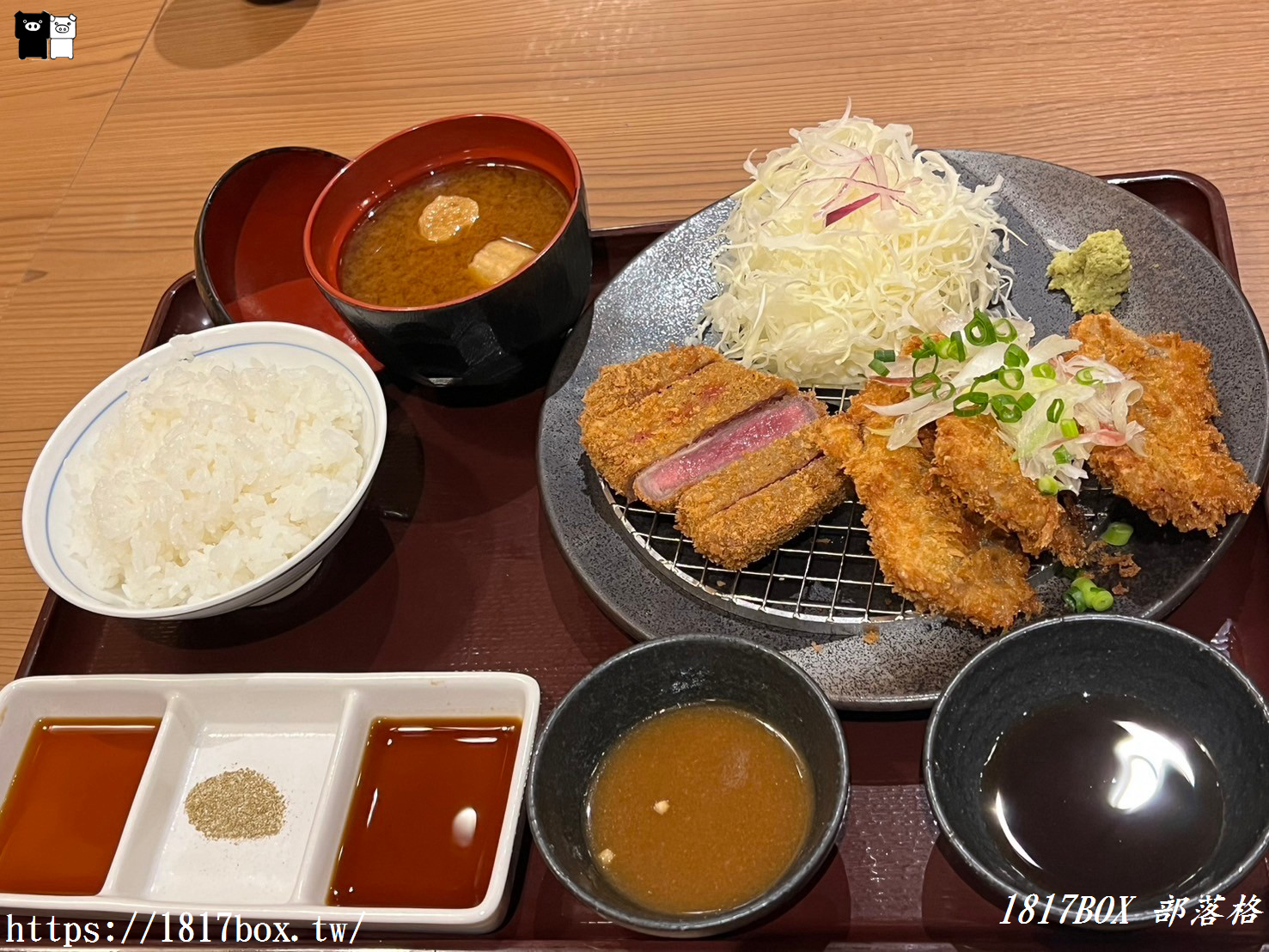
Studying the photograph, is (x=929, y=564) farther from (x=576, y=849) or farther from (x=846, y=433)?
(x=576, y=849)

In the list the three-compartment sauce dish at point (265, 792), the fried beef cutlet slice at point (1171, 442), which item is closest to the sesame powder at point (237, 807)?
the three-compartment sauce dish at point (265, 792)

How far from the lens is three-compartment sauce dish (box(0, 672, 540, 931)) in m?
1.96

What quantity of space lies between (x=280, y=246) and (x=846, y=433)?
1788 mm

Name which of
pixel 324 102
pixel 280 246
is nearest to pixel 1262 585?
pixel 280 246

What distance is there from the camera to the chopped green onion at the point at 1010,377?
2104 millimetres

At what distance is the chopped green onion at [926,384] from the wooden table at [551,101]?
0.97 meters

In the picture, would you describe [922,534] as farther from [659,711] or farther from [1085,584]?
[659,711]

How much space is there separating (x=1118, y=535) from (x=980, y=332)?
1.71 feet

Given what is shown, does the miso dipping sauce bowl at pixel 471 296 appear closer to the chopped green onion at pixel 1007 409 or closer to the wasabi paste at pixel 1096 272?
the chopped green onion at pixel 1007 409

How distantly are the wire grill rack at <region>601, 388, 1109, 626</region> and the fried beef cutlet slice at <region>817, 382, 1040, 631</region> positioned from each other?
8 centimetres

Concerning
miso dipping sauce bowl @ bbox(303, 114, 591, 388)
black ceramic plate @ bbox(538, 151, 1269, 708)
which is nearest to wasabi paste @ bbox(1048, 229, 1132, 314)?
black ceramic plate @ bbox(538, 151, 1269, 708)

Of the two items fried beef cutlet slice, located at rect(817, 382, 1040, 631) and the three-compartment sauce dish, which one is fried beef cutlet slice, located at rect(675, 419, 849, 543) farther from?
the three-compartment sauce dish

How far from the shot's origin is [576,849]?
175cm

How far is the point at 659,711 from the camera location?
1938 mm
